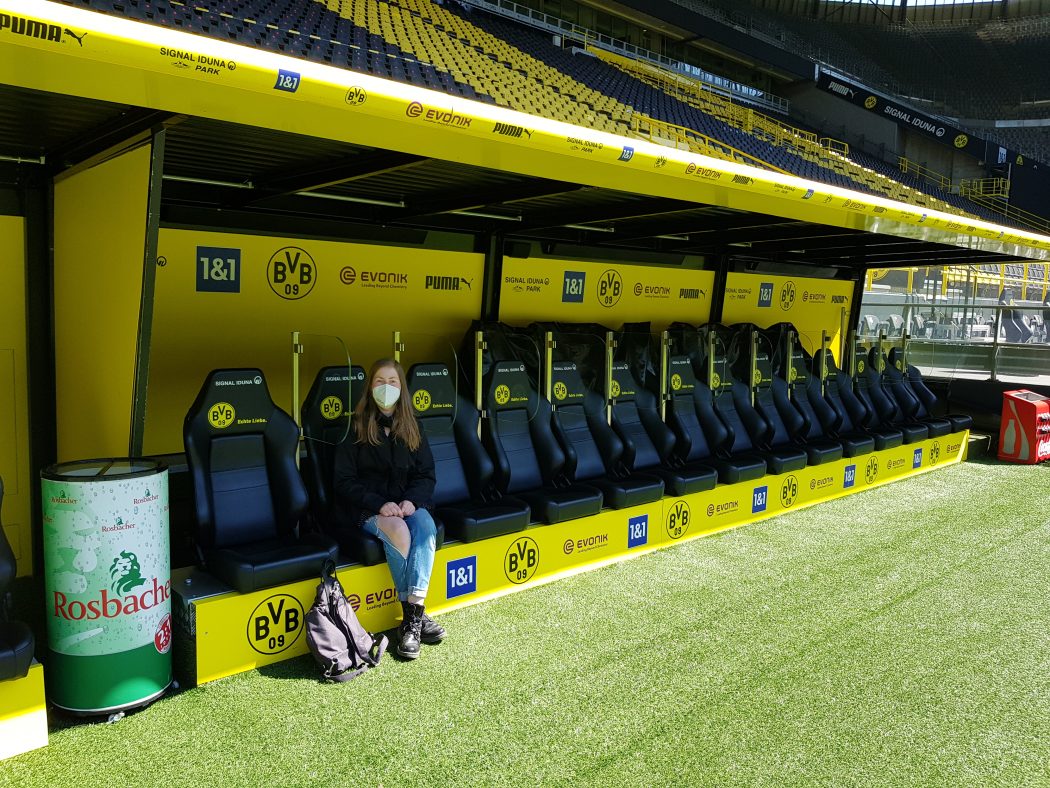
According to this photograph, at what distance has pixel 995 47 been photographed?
75.5 ft

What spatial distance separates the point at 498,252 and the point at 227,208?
1.91 meters

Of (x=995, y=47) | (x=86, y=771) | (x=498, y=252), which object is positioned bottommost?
(x=86, y=771)

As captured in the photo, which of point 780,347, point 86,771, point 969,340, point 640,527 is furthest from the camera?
point 969,340

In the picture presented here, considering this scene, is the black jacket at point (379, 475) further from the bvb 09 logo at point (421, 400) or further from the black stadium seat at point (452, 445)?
the bvb 09 logo at point (421, 400)

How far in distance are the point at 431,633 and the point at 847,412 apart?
5195 millimetres

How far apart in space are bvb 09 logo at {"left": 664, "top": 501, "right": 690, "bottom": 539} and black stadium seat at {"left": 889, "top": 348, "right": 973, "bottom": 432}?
13.9ft

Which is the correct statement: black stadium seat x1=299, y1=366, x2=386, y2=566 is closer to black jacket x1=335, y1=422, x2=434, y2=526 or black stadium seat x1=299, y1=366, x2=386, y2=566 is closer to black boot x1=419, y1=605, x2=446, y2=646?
A: black jacket x1=335, y1=422, x2=434, y2=526

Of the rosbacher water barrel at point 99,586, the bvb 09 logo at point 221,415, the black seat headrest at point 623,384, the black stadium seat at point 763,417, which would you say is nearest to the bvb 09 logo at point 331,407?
the bvb 09 logo at point 221,415

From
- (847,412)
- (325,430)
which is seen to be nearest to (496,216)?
(325,430)

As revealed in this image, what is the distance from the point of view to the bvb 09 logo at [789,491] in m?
5.60

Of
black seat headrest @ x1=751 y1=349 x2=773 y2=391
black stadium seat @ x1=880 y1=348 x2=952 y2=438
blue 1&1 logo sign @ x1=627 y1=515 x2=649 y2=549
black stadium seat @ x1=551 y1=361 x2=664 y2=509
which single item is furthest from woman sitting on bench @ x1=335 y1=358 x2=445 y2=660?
black stadium seat @ x1=880 y1=348 x2=952 y2=438

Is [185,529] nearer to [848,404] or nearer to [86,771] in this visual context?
[86,771]

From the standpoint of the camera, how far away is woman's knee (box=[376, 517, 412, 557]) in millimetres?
3383

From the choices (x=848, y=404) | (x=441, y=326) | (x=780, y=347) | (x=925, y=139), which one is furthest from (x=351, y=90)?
(x=925, y=139)
